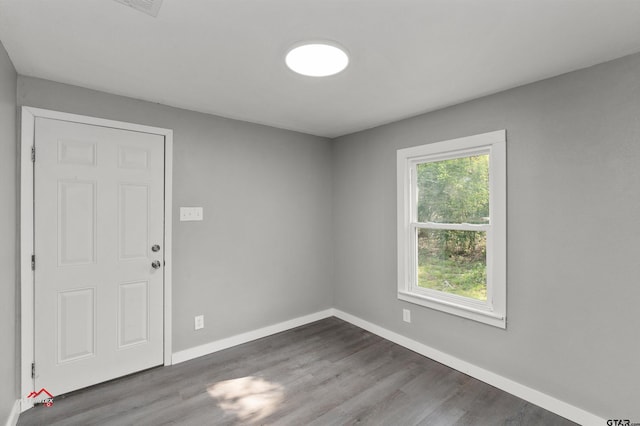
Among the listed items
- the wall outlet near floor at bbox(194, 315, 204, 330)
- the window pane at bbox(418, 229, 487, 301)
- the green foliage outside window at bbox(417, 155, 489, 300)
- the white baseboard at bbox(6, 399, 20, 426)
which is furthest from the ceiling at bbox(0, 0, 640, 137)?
the white baseboard at bbox(6, 399, 20, 426)

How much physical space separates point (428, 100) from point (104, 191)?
9.02 feet

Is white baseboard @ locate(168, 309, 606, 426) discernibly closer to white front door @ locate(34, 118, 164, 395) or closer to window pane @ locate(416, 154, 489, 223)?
white front door @ locate(34, 118, 164, 395)

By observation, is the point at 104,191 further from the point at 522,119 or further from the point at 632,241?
the point at 632,241

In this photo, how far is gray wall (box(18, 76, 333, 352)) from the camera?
2.71 m

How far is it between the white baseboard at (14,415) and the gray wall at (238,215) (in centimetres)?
102

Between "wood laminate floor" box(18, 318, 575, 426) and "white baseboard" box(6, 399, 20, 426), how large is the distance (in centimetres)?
4

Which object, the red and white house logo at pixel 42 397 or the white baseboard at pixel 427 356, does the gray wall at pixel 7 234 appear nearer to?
the red and white house logo at pixel 42 397

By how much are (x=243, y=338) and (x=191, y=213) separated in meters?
1.41

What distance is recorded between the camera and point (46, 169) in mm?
2176

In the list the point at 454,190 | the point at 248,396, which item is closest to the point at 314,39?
the point at 454,190

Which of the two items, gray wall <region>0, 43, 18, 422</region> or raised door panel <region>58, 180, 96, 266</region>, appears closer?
gray wall <region>0, 43, 18, 422</region>

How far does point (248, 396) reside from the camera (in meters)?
2.27

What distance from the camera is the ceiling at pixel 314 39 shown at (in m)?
1.41

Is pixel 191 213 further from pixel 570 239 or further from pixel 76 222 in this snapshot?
pixel 570 239
